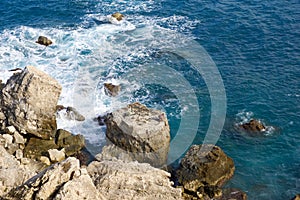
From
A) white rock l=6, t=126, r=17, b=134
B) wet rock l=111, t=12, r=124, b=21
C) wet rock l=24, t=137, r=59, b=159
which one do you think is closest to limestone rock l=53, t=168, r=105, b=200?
wet rock l=24, t=137, r=59, b=159

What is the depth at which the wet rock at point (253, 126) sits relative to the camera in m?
48.2

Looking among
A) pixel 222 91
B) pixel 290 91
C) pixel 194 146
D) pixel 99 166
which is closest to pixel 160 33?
pixel 222 91

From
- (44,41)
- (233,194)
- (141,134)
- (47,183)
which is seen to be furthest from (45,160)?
(44,41)

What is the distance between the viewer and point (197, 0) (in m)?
77.0

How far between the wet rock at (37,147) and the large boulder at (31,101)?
0.70 meters

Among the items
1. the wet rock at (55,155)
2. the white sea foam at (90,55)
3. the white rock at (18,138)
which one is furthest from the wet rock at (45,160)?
the white sea foam at (90,55)

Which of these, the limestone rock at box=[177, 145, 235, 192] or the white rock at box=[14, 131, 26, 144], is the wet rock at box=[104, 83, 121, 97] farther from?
the limestone rock at box=[177, 145, 235, 192]

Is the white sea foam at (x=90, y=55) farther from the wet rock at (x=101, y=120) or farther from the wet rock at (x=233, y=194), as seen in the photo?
the wet rock at (x=233, y=194)

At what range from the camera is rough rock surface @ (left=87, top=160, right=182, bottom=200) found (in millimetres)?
25641

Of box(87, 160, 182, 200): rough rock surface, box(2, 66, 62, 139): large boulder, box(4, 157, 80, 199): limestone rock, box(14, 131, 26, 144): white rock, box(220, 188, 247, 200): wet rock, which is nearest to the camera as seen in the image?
box(4, 157, 80, 199): limestone rock

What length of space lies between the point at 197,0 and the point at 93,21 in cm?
1982

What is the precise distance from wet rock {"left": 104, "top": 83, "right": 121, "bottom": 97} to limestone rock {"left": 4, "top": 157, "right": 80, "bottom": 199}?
31192mm

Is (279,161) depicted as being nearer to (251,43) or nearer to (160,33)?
Result: (251,43)

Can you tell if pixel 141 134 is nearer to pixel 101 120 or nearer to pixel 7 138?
pixel 101 120
